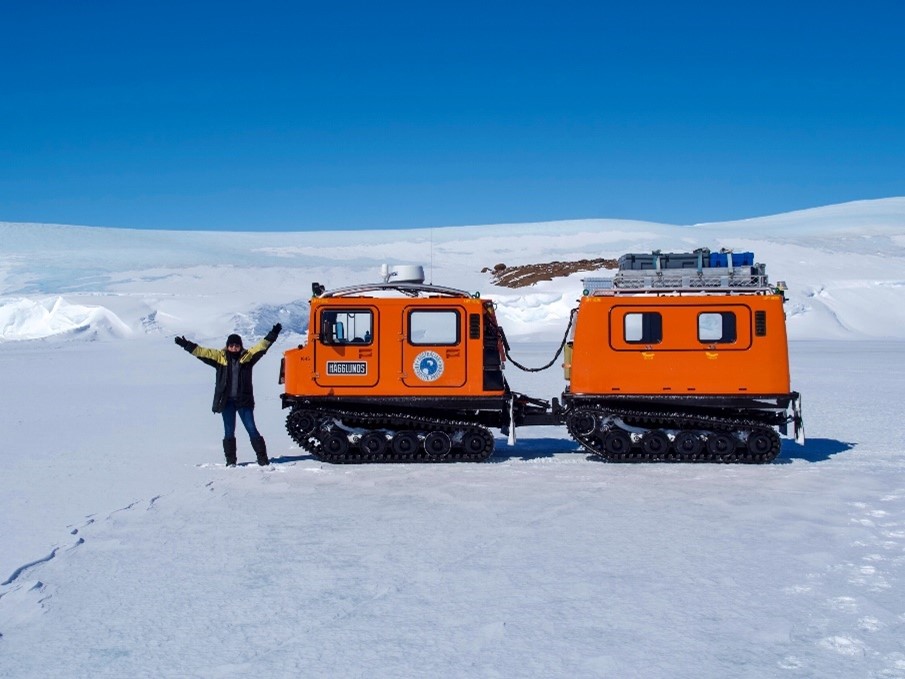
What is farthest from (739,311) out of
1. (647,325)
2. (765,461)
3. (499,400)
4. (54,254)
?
(54,254)

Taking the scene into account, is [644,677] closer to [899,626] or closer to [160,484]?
[899,626]

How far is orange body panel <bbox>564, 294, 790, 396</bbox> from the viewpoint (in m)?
10.7

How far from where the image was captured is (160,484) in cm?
933

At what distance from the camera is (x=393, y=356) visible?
35.7 feet

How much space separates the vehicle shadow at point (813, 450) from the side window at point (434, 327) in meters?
4.26

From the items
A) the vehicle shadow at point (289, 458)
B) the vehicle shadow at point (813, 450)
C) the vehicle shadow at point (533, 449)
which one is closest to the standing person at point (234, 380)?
the vehicle shadow at point (289, 458)

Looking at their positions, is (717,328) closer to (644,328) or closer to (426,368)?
(644,328)

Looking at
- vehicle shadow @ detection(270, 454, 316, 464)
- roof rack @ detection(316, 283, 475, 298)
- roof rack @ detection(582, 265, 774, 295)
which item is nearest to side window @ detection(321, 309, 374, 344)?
roof rack @ detection(316, 283, 475, 298)

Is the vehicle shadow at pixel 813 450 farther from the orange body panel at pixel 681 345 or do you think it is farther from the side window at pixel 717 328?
the side window at pixel 717 328

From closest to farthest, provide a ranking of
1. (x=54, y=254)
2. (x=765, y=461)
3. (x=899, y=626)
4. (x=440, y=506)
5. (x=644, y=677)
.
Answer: (x=644, y=677)
(x=899, y=626)
(x=440, y=506)
(x=765, y=461)
(x=54, y=254)

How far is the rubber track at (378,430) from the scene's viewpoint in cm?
1073

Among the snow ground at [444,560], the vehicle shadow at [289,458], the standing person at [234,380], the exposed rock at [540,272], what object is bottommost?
the snow ground at [444,560]

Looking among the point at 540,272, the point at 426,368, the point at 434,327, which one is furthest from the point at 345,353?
the point at 540,272

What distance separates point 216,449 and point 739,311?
6916 millimetres
